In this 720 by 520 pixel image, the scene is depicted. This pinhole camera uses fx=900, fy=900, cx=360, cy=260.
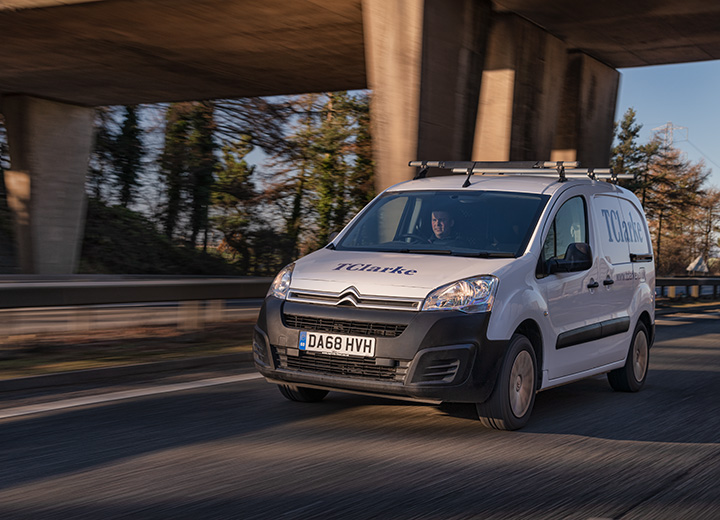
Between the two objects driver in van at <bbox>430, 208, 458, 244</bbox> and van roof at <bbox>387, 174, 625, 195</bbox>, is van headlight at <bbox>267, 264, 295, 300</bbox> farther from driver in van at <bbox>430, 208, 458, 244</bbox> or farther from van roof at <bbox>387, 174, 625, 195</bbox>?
van roof at <bbox>387, 174, 625, 195</bbox>

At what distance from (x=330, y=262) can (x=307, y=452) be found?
5.50 feet

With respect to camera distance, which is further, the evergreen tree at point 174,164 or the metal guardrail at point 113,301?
the evergreen tree at point 174,164

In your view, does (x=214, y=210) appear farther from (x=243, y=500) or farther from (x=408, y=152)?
(x=243, y=500)

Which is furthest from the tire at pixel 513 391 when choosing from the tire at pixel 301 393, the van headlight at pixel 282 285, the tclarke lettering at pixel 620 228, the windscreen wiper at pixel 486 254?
the tclarke lettering at pixel 620 228

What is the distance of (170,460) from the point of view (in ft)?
17.3

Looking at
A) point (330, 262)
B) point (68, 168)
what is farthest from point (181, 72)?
point (330, 262)

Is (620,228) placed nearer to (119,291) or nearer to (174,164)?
(119,291)

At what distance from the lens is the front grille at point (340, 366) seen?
241 inches

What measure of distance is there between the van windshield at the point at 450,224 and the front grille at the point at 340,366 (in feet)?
3.79

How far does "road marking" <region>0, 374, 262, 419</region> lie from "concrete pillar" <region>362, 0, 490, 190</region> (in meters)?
6.17

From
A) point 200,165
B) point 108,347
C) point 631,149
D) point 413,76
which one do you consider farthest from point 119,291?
point 631,149

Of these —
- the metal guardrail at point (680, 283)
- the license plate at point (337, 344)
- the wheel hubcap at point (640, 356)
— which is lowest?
the metal guardrail at point (680, 283)

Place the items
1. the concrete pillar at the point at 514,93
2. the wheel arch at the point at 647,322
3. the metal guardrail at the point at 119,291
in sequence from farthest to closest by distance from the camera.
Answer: the concrete pillar at the point at 514,93 < the metal guardrail at the point at 119,291 < the wheel arch at the point at 647,322

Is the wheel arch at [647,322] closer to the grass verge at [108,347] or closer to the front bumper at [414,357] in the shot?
the front bumper at [414,357]
